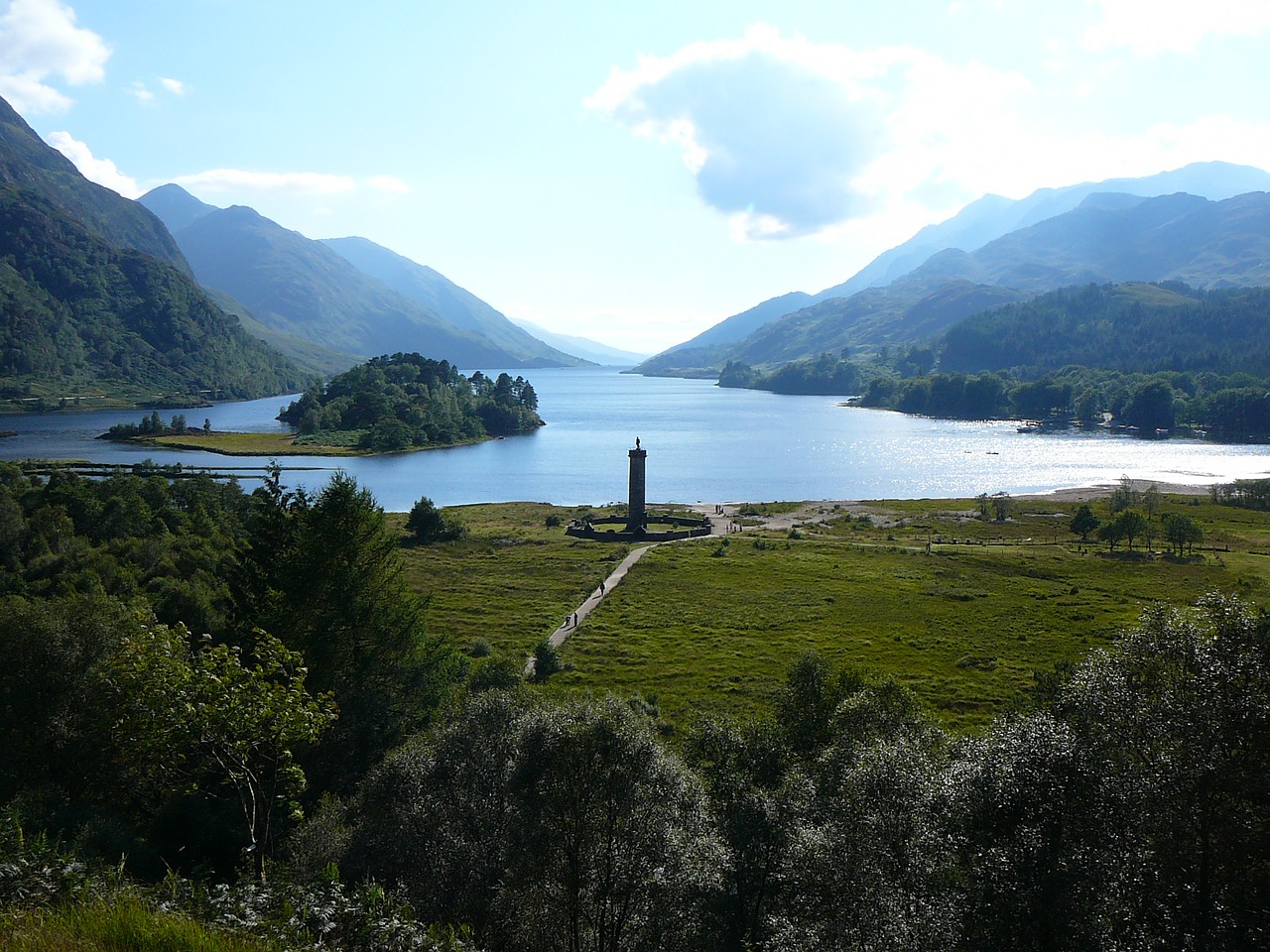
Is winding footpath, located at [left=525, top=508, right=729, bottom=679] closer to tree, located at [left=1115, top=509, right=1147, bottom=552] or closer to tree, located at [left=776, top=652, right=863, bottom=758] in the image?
tree, located at [left=776, top=652, right=863, bottom=758]

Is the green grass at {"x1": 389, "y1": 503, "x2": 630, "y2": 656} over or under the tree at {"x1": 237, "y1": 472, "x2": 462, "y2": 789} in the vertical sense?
under

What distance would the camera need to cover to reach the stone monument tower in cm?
8294

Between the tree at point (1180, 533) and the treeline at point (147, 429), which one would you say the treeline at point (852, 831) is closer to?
the tree at point (1180, 533)

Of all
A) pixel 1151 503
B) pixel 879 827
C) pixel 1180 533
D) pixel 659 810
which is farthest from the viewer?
pixel 1151 503

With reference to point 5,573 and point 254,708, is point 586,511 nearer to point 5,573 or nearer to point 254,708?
point 5,573

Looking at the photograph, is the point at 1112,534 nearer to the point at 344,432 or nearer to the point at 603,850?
the point at 603,850

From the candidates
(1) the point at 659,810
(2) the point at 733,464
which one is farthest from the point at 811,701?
(2) the point at 733,464

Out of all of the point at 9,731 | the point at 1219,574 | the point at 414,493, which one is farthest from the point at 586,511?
the point at 9,731

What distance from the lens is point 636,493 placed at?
84.1m

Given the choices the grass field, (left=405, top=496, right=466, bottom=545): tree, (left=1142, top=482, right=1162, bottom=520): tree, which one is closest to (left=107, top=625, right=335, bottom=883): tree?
the grass field

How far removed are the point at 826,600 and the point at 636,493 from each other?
30.5 meters

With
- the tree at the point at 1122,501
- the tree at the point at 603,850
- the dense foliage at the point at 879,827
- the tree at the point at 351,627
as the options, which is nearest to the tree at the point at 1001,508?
the tree at the point at 1122,501

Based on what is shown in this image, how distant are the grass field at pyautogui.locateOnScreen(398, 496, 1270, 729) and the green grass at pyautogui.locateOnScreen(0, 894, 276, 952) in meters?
26.7

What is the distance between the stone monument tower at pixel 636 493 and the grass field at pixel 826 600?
6.80m
